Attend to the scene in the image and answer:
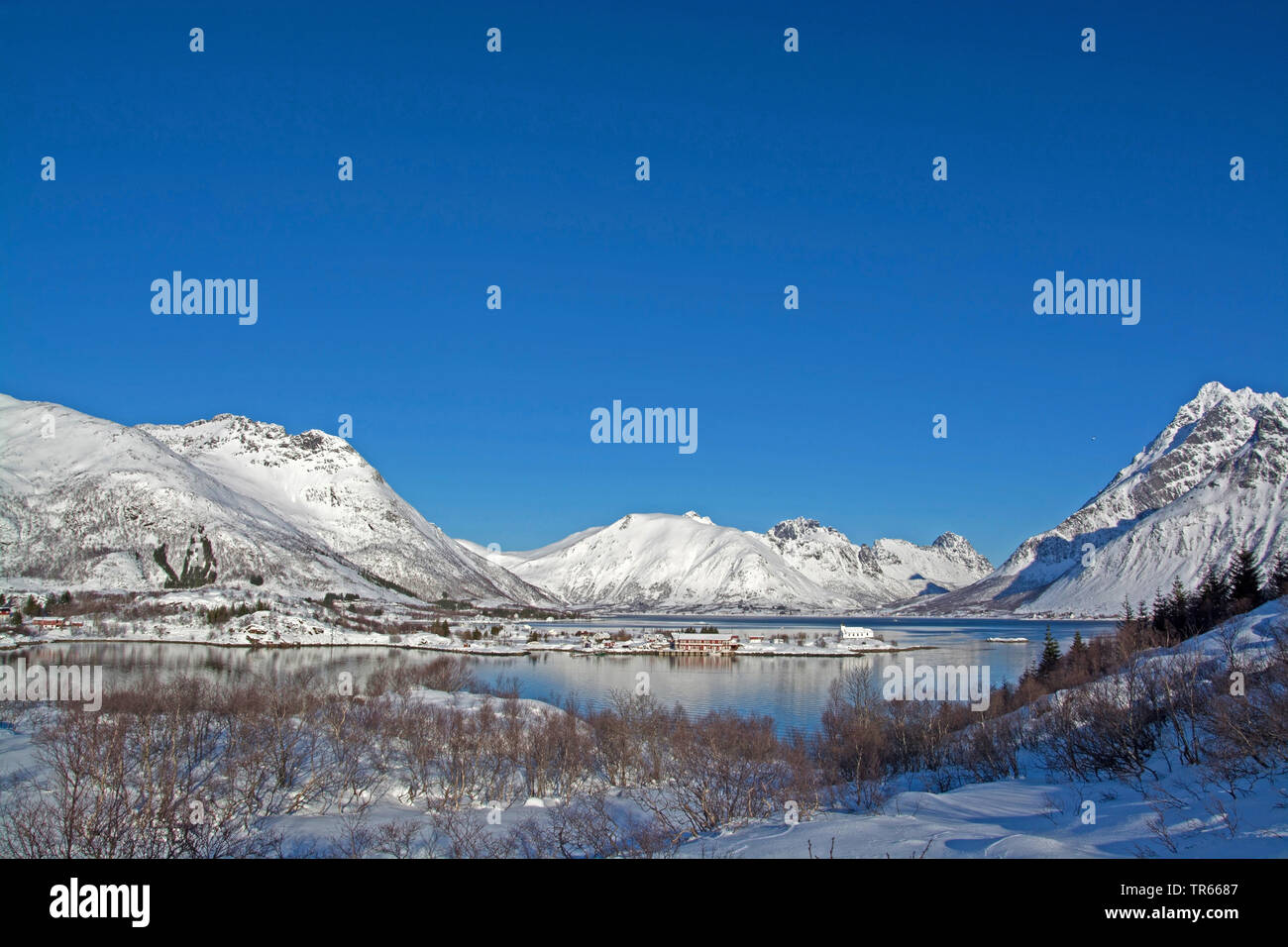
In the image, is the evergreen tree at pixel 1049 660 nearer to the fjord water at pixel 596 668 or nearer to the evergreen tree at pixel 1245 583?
the evergreen tree at pixel 1245 583

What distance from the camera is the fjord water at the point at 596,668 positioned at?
62.4 metres

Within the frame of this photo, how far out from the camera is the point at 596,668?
95000mm

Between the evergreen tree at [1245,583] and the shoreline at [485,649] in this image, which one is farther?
the shoreline at [485,649]

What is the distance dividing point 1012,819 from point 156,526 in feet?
516

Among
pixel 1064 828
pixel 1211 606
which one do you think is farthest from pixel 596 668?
pixel 1064 828

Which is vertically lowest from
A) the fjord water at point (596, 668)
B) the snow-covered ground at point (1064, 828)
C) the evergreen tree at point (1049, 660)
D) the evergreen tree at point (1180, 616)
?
the fjord water at point (596, 668)

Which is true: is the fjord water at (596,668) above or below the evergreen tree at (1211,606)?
below

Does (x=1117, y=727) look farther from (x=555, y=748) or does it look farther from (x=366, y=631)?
(x=366, y=631)

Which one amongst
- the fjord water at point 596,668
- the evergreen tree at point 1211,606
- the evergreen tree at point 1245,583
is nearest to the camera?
the evergreen tree at point 1245,583

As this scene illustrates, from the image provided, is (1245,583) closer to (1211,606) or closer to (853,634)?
(1211,606)

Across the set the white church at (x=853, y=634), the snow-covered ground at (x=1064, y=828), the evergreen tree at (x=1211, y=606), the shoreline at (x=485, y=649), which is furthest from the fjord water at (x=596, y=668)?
the snow-covered ground at (x=1064, y=828)
